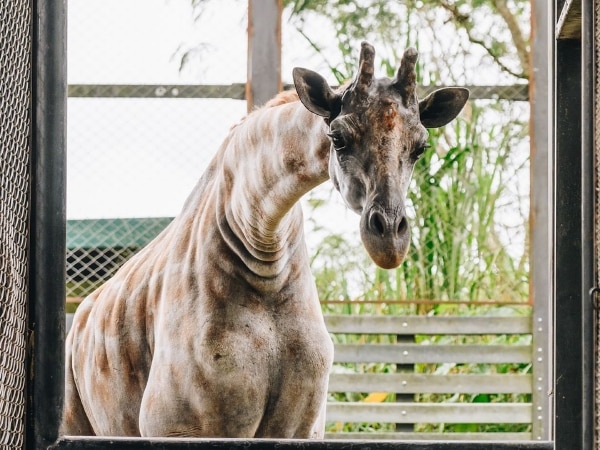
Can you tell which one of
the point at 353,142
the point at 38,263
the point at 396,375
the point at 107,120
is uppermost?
the point at 107,120

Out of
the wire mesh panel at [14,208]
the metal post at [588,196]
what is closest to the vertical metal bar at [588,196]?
the metal post at [588,196]

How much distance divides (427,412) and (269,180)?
343cm

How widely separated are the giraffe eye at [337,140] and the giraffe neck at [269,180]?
34cm

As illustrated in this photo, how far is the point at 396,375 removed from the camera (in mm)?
7094

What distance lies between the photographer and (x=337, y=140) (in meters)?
3.34

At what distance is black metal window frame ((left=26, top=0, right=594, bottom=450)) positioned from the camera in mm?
2711

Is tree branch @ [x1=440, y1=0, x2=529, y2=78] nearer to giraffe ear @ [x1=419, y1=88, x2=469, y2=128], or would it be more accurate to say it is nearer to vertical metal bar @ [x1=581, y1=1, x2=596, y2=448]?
giraffe ear @ [x1=419, y1=88, x2=469, y2=128]

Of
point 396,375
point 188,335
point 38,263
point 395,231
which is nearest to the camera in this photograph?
point 38,263

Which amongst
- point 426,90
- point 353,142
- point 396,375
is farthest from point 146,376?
point 426,90

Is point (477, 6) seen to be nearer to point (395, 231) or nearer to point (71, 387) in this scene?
point (71, 387)

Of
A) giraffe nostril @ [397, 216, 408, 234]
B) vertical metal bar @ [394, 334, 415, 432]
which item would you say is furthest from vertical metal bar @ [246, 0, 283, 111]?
giraffe nostril @ [397, 216, 408, 234]

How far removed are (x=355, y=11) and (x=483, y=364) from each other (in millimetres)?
2600

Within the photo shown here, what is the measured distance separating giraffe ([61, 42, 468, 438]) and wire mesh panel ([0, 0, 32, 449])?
989 millimetres

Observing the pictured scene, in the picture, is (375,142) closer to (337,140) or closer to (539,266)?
(337,140)
